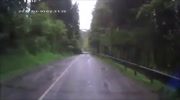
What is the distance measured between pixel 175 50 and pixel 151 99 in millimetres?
13670

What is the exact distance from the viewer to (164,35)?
90.8ft

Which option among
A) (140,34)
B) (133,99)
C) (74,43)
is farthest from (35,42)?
(74,43)

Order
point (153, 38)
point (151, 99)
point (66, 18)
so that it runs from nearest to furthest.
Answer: point (151, 99), point (153, 38), point (66, 18)

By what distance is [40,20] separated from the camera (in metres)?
51.8

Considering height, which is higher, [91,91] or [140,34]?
[140,34]

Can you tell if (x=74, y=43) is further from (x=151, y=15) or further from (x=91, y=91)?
(x=91, y=91)

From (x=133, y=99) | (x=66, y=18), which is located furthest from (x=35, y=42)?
(x=66, y=18)

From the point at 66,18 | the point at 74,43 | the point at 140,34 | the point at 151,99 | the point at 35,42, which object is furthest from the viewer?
the point at 74,43

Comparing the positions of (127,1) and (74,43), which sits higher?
(127,1)

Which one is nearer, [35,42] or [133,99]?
[133,99]

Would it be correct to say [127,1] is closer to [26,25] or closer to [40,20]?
[26,25]

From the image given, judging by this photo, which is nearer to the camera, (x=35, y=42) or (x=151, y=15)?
(x=151, y=15)

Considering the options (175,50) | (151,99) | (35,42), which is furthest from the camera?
(35,42)

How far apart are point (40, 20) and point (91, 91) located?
118ft
